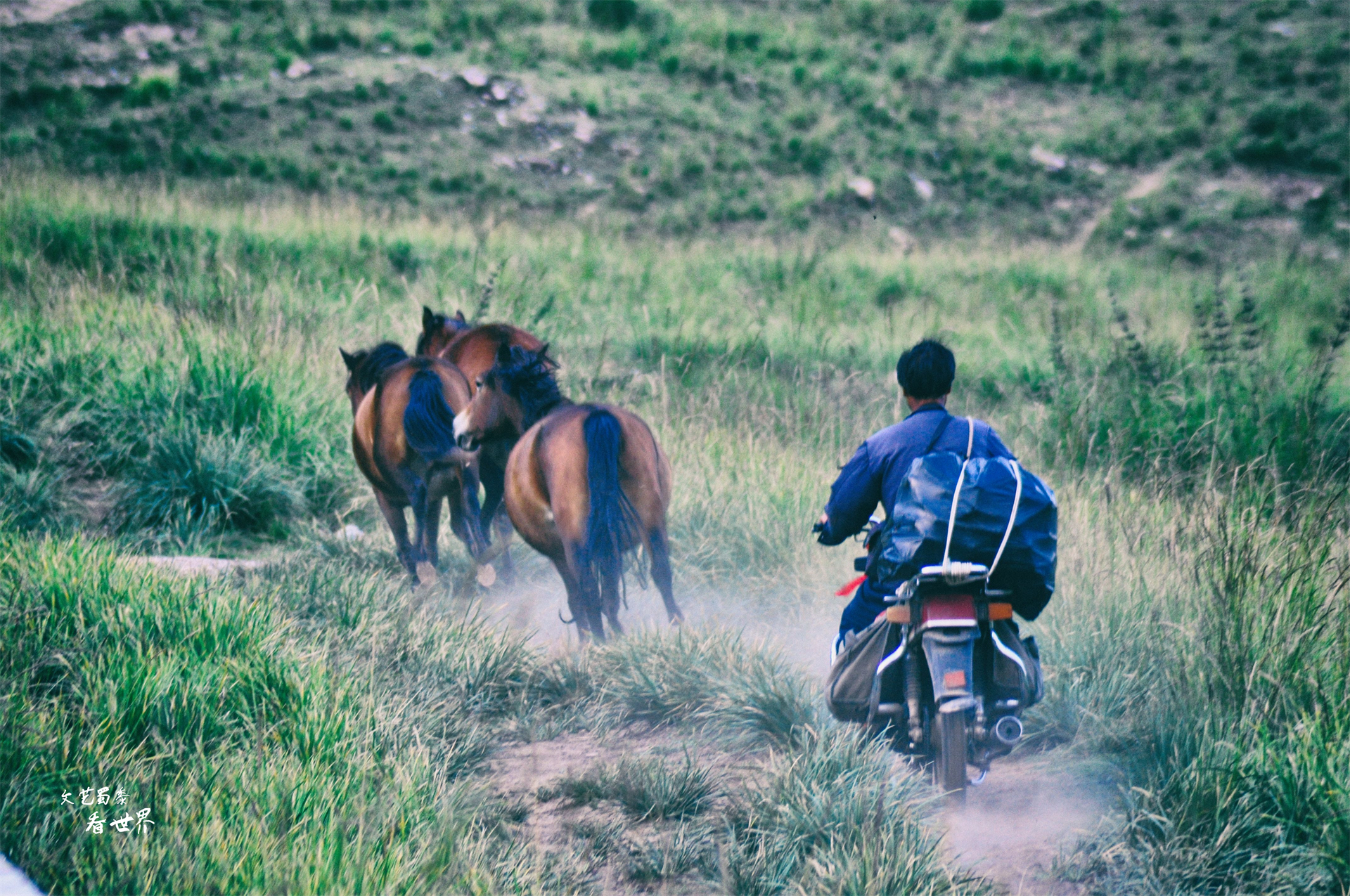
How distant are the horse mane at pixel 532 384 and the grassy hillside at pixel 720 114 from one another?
16.4 metres

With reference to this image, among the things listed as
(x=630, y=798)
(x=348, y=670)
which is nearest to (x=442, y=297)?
(x=348, y=670)

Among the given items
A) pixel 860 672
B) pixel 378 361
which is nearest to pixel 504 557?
pixel 378 361

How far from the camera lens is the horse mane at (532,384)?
578 centimetres

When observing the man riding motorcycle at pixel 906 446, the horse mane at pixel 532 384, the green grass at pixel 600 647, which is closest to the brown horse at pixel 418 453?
the green grass at pixel 600 647

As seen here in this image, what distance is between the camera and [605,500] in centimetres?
527

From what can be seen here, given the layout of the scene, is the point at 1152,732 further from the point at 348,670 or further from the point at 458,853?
the point at 348,670

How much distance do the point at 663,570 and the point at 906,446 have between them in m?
2.20

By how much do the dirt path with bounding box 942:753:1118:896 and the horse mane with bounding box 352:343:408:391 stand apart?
4.55m

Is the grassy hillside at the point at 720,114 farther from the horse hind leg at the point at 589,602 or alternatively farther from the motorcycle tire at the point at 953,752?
the motorcycle tire at the point at 953,752

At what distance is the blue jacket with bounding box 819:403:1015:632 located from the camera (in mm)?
3734

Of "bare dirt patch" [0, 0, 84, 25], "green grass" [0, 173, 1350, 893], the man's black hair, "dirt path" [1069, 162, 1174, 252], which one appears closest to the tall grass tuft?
"green grass" [0, 173, 1350, 893]

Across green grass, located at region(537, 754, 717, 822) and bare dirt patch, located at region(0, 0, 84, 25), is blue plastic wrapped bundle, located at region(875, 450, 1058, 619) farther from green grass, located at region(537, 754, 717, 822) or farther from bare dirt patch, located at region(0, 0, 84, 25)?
bare dirt patch, located at region(0, 0, 84, 25)

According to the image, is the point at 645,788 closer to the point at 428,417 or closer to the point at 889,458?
the point at 889,458

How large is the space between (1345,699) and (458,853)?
318 cm
